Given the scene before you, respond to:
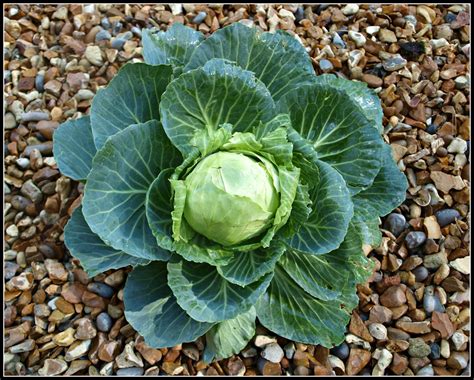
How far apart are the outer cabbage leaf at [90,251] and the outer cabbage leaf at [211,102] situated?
58cm

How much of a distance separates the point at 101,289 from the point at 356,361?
1383mm

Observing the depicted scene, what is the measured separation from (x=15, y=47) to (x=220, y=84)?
1.97 metres

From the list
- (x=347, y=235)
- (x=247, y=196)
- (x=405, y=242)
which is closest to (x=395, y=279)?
(x=405, y=242)

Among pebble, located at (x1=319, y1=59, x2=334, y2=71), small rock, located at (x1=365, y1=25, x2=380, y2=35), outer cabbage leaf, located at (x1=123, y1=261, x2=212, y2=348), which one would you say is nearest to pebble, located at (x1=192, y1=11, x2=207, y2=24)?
pebble, located at (x1=319, y1=59, x2=334, y2=71)

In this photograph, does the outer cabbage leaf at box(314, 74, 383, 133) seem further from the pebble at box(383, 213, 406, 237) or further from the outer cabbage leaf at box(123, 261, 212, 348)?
the outer cabbage leaf at box(123, 261, 212, 348)

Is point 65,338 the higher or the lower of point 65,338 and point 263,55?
the lower

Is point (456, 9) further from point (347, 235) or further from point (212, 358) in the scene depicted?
point (212, 358)

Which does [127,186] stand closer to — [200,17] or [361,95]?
[361,95]

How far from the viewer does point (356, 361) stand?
9.86 feet

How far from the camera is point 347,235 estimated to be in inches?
105

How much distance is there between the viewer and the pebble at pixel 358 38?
3795 millimetres

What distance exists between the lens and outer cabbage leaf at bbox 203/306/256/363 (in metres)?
2.81

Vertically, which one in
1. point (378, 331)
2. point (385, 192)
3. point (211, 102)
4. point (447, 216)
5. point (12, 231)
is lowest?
point (12, 231)

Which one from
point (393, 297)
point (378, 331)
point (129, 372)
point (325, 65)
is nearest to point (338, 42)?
point (325, 65)
